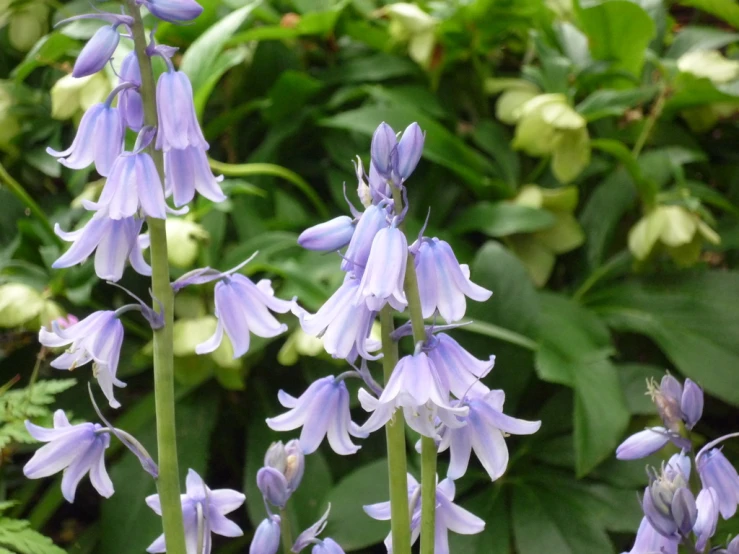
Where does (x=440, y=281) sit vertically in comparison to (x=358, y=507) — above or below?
above

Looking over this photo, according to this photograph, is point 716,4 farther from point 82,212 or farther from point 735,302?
point 82,212

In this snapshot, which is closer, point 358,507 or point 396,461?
point 396,461

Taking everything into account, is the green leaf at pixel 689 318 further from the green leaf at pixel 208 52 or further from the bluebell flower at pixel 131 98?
the bluebell flower at pixel 131 98

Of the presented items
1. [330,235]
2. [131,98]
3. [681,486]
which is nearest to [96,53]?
[131,98]

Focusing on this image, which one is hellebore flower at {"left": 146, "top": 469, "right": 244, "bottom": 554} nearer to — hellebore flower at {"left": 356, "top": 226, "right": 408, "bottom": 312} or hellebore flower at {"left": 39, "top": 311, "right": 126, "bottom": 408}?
hellebore flower at {"left": 39, "top": 311, "right": 126, "bottom": 408}

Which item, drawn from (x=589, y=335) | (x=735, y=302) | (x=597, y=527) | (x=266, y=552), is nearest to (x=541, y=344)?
(x=589, y=335)

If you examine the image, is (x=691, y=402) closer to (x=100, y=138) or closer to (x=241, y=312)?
(x=241, y=312)

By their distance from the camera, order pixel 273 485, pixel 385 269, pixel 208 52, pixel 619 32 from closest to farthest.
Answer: pixel 385 269 → pixel 273 485 → pixel 208 52 → pixel 619 32
